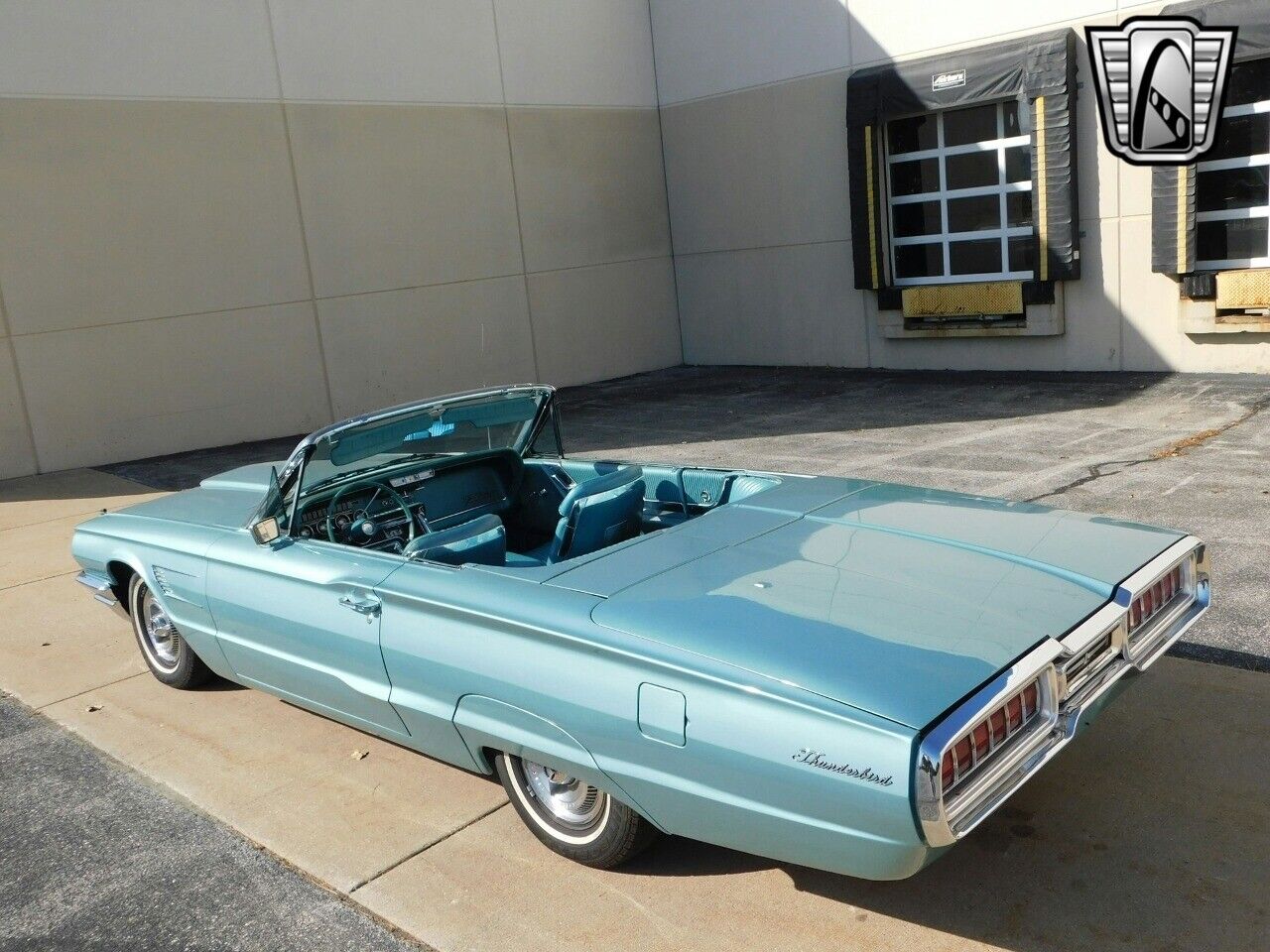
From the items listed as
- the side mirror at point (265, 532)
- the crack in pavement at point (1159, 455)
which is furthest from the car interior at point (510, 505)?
the crack in pavement at point (1159, 455)

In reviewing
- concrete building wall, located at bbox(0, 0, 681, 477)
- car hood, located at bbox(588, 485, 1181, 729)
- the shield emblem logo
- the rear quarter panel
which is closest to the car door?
the rear quarter panel

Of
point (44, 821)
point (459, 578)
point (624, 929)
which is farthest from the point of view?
point (44, 821)

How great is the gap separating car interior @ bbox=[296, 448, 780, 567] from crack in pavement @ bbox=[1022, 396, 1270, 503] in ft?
10.3

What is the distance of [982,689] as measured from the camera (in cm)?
271

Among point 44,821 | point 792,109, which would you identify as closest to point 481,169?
point 792,109

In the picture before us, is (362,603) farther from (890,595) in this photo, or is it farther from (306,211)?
(306,211)

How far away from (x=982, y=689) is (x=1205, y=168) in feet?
34.5

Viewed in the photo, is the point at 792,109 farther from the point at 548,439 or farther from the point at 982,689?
the point at 982,689

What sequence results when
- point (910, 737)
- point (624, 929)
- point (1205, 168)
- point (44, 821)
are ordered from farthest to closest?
point (1205, 168) < point (44, 821) < point (624, 929) < point (910, 737)

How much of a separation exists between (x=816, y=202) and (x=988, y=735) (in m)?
12.3

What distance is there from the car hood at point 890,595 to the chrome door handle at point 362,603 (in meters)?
0.67

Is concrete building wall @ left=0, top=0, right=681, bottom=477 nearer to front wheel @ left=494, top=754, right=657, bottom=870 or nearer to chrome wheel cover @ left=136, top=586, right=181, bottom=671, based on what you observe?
chrome wheel cover @ left=136, top=586, right=181, bottom=671

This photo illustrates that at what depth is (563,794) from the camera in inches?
137

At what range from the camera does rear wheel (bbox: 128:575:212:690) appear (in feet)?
16.5
